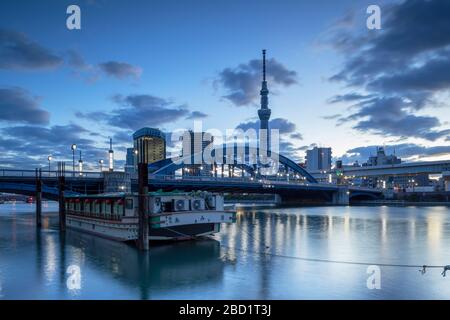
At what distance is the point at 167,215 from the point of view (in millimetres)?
33062

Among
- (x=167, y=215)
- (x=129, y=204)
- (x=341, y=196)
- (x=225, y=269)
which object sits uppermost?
(x=129, y=204)

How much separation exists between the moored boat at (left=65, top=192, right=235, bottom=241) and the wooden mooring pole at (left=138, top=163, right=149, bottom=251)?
2.35 ft

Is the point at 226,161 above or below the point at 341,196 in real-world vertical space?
above

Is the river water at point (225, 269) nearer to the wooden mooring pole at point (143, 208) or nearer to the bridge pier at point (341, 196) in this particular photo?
the wooden mooring pole at point (143, 208)

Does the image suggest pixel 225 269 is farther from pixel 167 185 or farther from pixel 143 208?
pixel 167 185

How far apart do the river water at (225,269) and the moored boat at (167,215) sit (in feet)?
4.16

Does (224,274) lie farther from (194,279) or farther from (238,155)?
(238,155)

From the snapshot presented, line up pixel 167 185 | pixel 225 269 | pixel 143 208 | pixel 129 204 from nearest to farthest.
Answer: pixel 225 269, pixel 143 208, pixel 129 204, pixel 167 185

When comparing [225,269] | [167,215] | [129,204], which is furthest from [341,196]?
[225,269]

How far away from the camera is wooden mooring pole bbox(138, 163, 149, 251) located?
1227 inches

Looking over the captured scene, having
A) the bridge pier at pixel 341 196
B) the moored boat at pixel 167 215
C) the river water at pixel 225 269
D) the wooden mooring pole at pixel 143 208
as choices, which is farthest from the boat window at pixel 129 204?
the bridge pier at pixel 341 196

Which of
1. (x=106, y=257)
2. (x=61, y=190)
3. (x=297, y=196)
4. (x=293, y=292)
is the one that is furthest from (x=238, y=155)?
(x=293, y=292)

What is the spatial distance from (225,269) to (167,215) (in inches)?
356

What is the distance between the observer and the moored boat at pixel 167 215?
113ft
